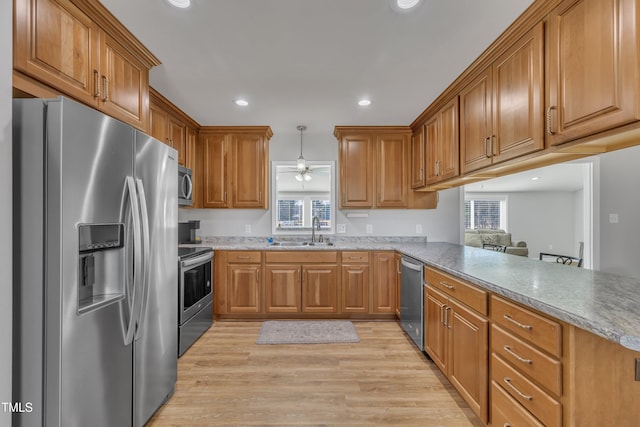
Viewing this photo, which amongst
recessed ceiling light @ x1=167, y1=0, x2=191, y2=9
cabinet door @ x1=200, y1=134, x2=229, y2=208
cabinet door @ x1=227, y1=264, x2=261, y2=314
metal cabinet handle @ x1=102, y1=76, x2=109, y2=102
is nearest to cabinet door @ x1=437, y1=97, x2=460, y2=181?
recessed ceiling light @ x1=167, y1=0, x2=191, y2=9

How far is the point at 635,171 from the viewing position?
354 cm

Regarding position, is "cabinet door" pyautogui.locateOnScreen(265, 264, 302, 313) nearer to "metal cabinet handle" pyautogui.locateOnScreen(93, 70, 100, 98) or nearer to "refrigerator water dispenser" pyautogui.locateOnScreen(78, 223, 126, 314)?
"refrigerator water dispenser" pyautogui.locateOnScreen(78, 223, 126, 314)

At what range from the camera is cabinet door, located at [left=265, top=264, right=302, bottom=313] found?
11.3 ft

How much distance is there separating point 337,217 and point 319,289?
1.11m

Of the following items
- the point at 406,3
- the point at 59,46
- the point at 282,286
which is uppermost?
the point at 406,3

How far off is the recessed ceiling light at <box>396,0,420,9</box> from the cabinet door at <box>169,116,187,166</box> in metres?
2.61

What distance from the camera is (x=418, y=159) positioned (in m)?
3.54

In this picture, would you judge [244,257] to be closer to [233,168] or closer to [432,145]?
[233,168]

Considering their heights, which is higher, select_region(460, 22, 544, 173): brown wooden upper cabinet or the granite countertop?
select_region(460, 22, 544, 173): brown wooden upper cabinet

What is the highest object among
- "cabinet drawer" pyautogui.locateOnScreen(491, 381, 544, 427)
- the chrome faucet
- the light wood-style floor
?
the chrome faucet

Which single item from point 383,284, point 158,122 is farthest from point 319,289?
point 158,122

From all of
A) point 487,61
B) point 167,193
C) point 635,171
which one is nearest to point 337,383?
point 167,193

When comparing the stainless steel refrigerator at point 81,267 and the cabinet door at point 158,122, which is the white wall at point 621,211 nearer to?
the stainless steel refrigerator at point 81,267

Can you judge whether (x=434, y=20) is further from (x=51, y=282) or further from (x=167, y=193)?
(x=51, y=282)
